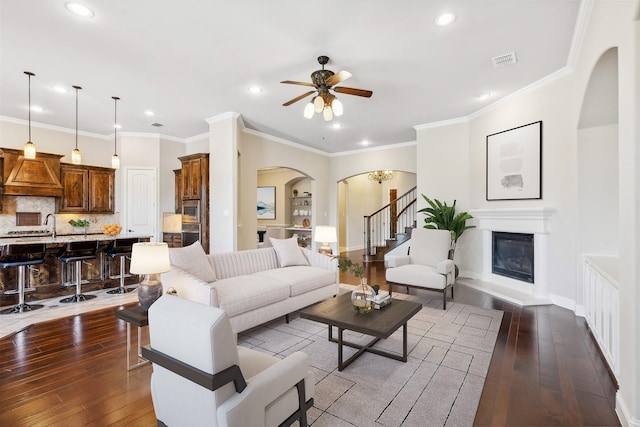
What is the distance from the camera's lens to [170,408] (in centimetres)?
153

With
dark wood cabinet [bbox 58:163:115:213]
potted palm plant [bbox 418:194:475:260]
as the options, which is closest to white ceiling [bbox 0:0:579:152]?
dark wood cabinet [bbox 58:163:115:213]

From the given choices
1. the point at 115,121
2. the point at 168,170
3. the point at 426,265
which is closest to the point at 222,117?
the point at 115,121

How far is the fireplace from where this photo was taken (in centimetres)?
478

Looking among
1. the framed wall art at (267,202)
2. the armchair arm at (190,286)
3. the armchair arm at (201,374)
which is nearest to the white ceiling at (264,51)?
the armchair arm at (190,286)

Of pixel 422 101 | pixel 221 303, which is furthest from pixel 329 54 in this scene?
pixel 221 303

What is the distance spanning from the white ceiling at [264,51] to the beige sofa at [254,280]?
7.76 ft

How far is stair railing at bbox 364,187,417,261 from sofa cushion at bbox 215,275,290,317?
16.9ft

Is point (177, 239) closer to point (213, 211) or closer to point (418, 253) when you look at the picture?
point (213, 211)

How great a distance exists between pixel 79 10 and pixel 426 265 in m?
5.30

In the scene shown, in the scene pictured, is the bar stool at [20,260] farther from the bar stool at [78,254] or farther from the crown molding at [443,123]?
the crown molding at [443,123]

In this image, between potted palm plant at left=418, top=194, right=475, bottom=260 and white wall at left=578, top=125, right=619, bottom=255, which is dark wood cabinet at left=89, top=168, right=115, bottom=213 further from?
white wall at left=578, top=125, right=619, bottom=255

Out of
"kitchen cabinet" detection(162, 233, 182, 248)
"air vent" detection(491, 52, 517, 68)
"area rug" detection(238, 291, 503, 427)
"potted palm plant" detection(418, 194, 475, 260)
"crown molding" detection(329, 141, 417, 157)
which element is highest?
"air vent" detection(491, 52, 517, 68)

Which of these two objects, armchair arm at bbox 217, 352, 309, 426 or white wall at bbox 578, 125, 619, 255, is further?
white wall at bbox 578, 125, 619, 255

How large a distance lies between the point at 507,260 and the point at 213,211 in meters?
5.54
